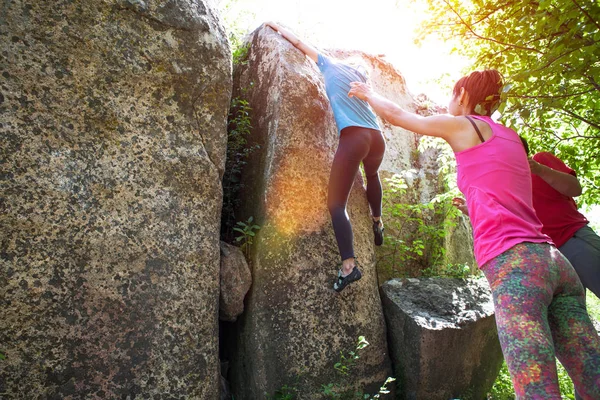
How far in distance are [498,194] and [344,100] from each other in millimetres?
1812

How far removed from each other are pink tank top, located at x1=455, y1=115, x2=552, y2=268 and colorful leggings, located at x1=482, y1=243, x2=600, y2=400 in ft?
0.23

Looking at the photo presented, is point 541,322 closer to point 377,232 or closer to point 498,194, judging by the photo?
point 498,194

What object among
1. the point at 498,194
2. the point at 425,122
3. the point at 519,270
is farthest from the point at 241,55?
the point at 519,270

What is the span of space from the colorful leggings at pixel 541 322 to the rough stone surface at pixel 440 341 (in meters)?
1.57

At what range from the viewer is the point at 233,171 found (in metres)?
3.81

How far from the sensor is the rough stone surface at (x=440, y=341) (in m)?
3.34

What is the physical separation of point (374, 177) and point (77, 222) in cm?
263

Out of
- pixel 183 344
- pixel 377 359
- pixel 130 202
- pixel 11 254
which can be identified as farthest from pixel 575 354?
pixel 11 254

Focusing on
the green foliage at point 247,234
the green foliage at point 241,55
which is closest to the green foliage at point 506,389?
the green foliage at point 247,234

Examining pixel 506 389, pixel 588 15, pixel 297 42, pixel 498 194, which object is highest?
pixel 588 15

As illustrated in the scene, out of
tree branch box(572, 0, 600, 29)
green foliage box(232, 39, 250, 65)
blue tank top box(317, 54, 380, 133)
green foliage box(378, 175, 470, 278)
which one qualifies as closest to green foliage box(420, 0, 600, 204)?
tree branch box(572, 0, 600, 29)

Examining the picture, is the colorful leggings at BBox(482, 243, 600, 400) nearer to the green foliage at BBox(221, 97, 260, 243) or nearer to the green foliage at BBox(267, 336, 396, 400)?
the green foliage at BBox(267, 336, 396, 400)

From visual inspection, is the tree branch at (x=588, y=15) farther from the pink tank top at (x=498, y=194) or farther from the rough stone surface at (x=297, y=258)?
the rough stone surface at (x=297, y=258)

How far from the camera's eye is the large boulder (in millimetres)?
2350
